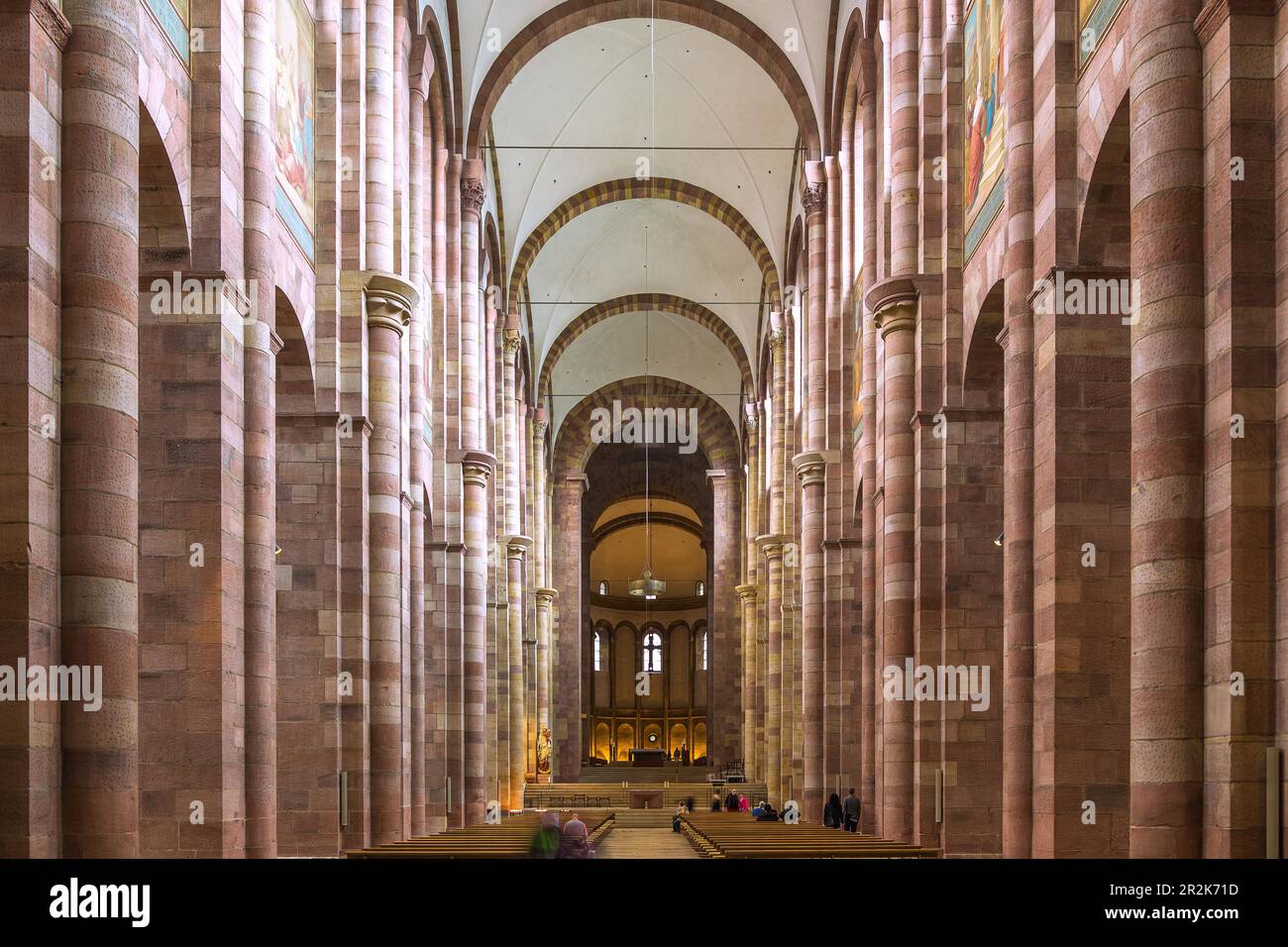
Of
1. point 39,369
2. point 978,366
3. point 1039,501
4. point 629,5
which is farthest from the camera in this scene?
point 629,5

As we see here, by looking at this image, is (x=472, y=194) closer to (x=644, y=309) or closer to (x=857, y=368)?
(x=857, y=368)

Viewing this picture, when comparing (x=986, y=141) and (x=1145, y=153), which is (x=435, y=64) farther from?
(x=1145, y=153)

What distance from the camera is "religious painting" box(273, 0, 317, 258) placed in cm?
1700

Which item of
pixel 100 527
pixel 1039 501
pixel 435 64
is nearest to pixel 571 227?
pixel 435 64

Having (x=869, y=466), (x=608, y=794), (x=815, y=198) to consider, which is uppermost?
(x=815, y=198)

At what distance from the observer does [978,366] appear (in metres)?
18.8

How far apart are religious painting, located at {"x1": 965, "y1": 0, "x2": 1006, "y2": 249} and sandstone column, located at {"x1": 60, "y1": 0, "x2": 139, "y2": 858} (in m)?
9.66

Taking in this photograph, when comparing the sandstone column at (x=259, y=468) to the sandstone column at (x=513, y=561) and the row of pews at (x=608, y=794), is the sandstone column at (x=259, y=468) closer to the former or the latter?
the sandstone column at (x=513, y=561)

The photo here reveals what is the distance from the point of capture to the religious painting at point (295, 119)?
1700 cm

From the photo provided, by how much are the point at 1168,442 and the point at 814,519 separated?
19800 millimetres

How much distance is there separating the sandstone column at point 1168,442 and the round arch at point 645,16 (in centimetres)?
2112

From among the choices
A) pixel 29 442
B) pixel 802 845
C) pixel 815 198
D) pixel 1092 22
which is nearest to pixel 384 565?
pixel 802 845

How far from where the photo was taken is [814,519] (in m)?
30.1
